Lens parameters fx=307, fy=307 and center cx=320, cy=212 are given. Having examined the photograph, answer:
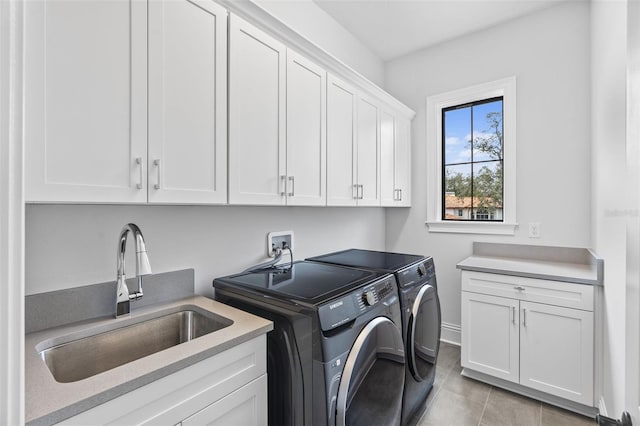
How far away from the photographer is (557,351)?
1999 mm

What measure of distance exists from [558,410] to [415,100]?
109 inches

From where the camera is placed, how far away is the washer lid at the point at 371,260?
75.5 inches

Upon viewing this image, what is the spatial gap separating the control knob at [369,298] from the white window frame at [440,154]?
177 cm

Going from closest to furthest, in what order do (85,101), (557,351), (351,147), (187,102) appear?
1. (85,101)
2. (187,102)
3. (557,351)
4. (351,147)

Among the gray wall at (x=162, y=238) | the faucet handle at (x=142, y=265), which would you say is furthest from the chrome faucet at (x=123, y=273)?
the gray wall at (x=162, y=238)

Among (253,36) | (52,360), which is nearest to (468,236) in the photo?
(253,36)

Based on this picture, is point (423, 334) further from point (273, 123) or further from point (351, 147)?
point (273, 123)

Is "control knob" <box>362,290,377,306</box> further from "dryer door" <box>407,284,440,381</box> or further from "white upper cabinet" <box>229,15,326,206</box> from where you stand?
"white upper cabinet" <box>229,15,326,206</box>

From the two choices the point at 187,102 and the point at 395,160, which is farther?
the point at 395,160

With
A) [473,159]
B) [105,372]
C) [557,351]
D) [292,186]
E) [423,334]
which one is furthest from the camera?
[473,159]

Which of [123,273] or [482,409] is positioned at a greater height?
[123,273]

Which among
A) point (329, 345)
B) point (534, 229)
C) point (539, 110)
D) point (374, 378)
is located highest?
point (539, 110)

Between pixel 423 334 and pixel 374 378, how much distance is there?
0.63 metres

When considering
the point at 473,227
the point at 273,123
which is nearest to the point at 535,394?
the point at 473,227
